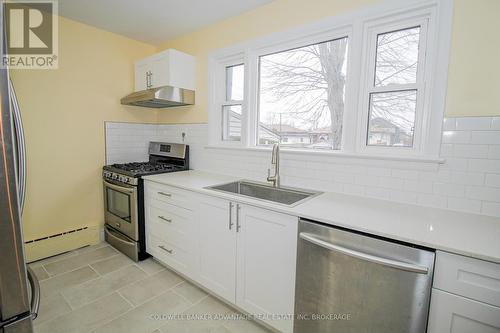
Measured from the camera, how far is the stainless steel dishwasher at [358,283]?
3.59ft

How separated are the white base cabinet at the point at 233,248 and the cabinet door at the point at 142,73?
4.41 feet

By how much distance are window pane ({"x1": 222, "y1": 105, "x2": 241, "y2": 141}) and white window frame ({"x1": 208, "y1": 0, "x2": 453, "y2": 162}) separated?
391 mm

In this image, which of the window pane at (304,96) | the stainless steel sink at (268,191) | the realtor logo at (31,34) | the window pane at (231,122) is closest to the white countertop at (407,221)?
the stainless steel sink at (268,191)

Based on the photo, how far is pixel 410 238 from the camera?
→ 42.9 inches

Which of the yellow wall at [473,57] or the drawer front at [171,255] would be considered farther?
the drawer front at [171,255]

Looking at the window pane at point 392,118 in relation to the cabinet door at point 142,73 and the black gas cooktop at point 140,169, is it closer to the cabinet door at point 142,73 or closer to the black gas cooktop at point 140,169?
the black gas cooktop at point 140,169

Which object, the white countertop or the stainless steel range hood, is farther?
the stainless steel range hood

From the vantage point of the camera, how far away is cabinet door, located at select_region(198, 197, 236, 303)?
1.79 m

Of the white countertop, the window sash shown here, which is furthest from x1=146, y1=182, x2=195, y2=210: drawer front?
the window sash

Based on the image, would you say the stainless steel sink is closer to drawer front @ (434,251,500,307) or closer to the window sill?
the window sill

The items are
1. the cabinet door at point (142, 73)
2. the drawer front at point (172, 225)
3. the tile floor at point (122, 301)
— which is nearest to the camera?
the tile floor at point (122, 301)

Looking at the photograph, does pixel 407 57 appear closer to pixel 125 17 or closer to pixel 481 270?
pixel 481 270

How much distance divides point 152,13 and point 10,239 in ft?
7.93

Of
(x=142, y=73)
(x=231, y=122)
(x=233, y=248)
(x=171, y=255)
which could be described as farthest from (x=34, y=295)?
(x=142, y=73)
